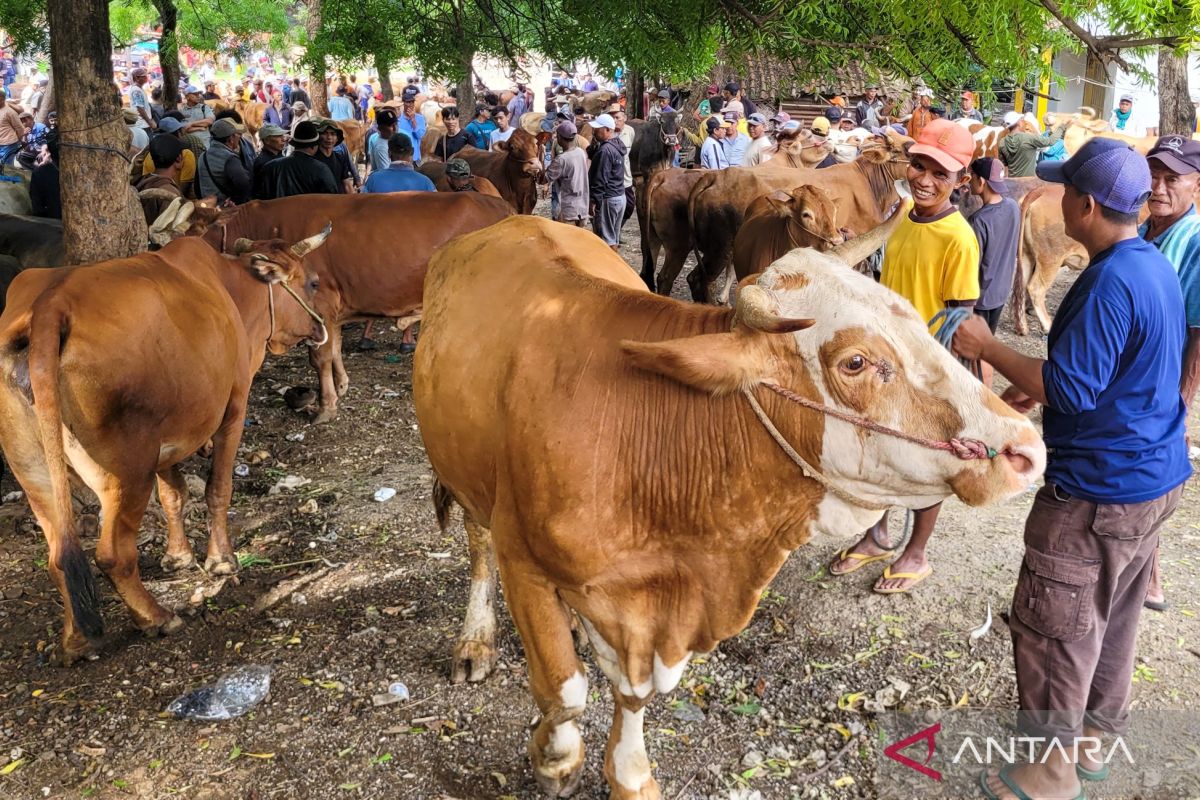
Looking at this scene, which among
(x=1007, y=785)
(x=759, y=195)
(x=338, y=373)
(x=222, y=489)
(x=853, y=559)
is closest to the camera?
(x=1007, y=785)

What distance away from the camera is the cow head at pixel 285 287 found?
6.07m

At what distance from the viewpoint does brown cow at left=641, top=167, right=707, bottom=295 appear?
1088 centimetres

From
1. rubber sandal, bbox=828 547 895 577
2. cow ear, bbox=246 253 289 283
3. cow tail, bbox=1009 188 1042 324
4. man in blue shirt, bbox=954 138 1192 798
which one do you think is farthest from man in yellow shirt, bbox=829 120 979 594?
cow tail, bbox=1009 188 1042 324

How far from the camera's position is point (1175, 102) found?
15695 millimetres

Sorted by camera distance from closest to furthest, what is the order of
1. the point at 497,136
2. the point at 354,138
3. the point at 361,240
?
the point at 361,240, the point at 354,138, the point at 497,136

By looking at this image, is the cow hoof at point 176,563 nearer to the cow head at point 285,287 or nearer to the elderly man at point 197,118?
the cow head at point 285,287

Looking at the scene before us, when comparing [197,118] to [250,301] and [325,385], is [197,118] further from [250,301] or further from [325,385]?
[250,301]

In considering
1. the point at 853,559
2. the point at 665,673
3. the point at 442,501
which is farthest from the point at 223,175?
the point at 665,673

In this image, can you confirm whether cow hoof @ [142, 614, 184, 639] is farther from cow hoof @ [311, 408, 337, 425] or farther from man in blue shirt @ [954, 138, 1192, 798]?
man in blue shirt @ [954, 138, 1192, 798]

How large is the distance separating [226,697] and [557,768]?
148 cm

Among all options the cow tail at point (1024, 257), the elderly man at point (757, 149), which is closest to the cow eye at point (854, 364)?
the cow tail at point (1024, 257)

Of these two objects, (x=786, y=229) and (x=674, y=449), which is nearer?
(x=674, y=449)

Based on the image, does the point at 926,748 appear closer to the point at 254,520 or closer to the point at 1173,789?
the point at 1173,789

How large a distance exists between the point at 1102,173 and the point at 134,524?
4106 mm
